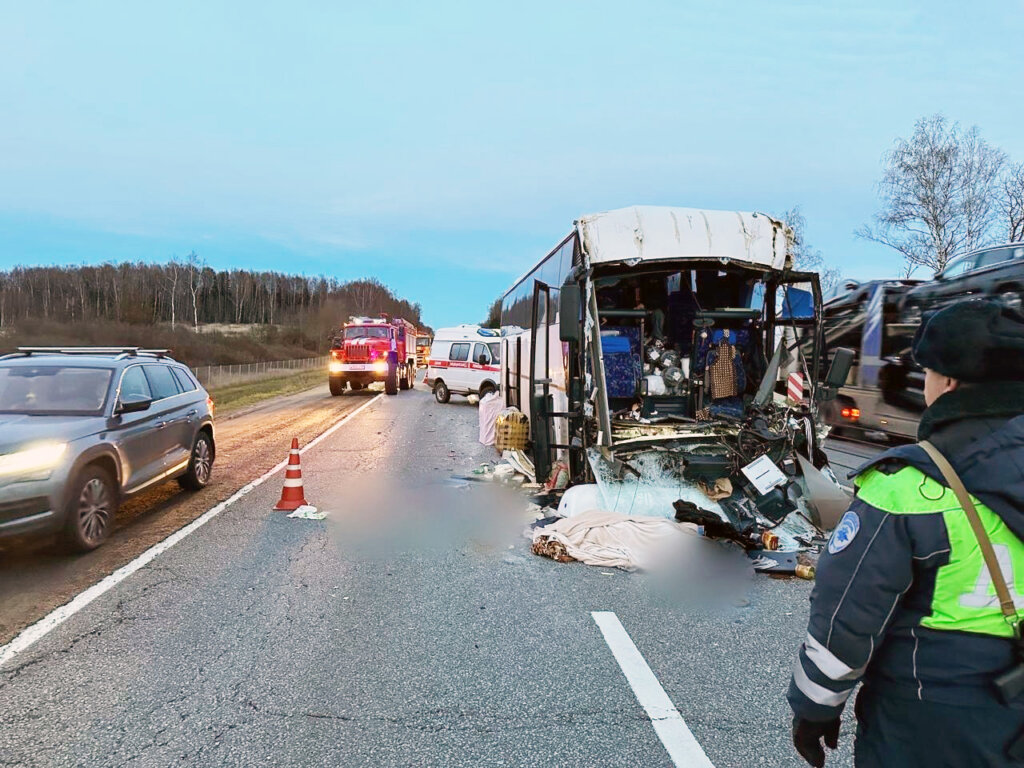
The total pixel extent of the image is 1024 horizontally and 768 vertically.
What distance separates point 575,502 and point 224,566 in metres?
3.36

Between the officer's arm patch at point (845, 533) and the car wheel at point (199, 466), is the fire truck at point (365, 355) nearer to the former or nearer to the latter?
the car wheel at point (199, 466)

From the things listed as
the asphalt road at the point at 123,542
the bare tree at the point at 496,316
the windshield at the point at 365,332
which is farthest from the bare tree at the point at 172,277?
the asphalt road at the point at 123,542

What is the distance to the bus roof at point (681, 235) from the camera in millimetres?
6918

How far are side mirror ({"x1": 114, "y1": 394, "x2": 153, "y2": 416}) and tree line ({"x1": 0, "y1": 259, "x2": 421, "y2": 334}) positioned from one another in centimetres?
6849

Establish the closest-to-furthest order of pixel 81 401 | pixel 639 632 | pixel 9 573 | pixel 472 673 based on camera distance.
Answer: pixel 472 673
pixel 639 632
pixel 9 573
pixel 81 401

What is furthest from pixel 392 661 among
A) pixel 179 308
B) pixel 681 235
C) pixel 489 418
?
pixel 179 308

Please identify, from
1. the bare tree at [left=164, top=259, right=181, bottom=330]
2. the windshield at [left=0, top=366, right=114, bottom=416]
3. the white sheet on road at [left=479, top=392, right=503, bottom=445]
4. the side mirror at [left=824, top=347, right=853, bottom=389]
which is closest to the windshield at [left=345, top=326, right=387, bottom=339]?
the white sheet on road at [left=479, top=392, right=503, bottom=445]

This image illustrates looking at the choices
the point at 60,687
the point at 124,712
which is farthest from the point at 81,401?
the point at 124,712

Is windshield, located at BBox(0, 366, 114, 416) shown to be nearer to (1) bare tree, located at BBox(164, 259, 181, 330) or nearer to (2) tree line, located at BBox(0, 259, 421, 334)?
(2) tree line, located at BBox(0, 259, 421, 334)

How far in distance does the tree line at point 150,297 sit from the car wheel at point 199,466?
66.7 m

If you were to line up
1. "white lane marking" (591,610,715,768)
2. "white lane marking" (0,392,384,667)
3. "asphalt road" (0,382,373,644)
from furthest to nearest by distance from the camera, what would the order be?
1. "asphalt road" (0,382,373,644)
2. "white lane marking" (0,392,384,667)
3. "white lane marking" (591,610,715,768)

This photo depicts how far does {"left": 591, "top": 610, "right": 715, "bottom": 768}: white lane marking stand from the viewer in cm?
297

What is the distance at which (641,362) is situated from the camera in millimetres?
7941

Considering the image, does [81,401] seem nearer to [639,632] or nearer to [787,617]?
[639,632]
